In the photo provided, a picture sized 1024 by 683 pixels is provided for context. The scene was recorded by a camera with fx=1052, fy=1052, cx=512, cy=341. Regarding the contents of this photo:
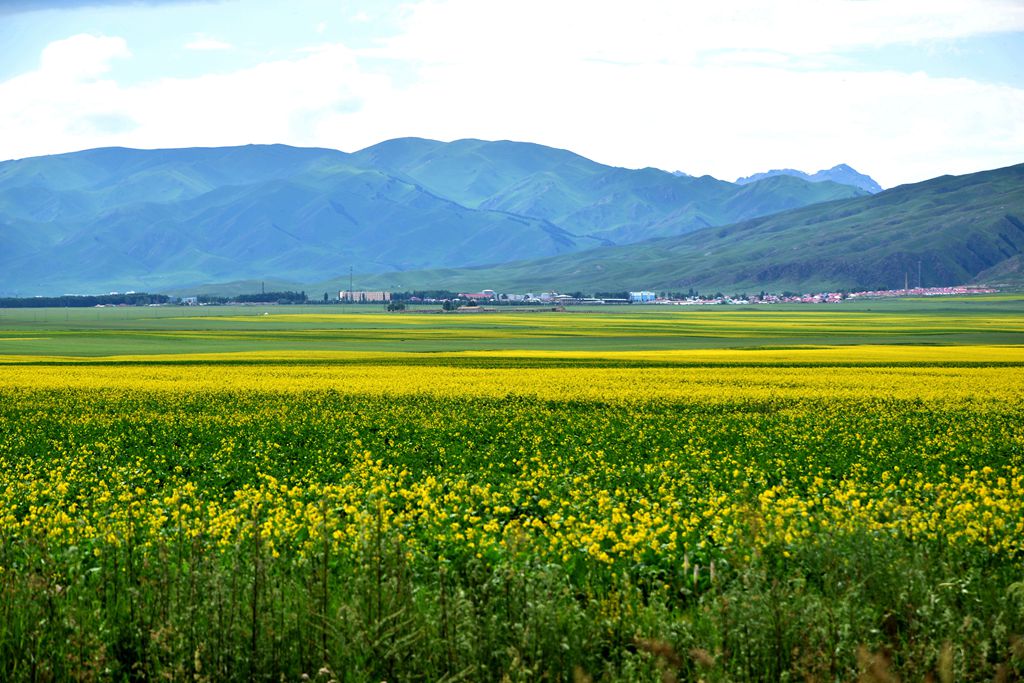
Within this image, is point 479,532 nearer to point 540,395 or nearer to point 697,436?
point 697,436

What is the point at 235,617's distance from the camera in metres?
10.6

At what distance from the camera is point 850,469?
23.0 metres

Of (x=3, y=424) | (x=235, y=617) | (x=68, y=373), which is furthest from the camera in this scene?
(x=68, y=373)

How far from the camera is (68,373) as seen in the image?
→ 54969 millimetres

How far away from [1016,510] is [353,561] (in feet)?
34.6

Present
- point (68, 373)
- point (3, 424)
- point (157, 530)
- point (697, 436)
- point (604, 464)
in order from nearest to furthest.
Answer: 1. point (157, 530)
2. point (604, 464)
3. point (697, 436)
4. point (3, 424)
5. point (68, 373)

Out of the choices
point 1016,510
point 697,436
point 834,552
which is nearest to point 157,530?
point 834,552

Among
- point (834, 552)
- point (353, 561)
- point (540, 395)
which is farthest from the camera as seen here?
point (540, 395)

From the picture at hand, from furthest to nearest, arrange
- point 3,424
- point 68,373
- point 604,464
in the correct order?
point 68,373, point 3,424, point 604,464

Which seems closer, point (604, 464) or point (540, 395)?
point (604, 464)

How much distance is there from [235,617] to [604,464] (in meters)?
12.9

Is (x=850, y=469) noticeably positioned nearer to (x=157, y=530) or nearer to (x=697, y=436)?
(x=697, y=436)

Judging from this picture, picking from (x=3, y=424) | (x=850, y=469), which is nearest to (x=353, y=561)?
(x=850, y=469)

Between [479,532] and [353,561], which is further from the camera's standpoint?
[479,532]
